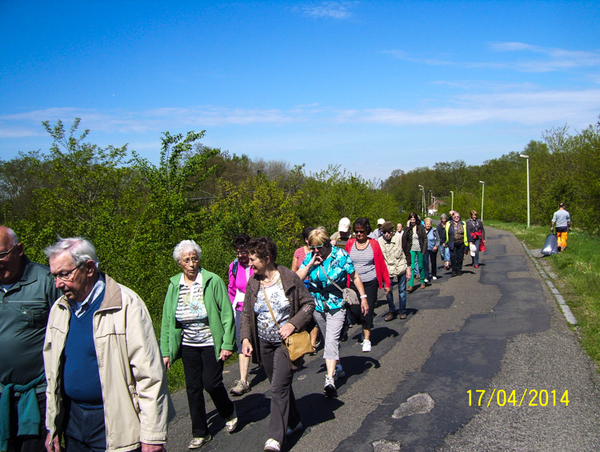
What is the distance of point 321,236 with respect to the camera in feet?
18.4

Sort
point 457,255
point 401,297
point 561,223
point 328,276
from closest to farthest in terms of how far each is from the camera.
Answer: point 328,276, point 401,297, point 457,255, point 561,223

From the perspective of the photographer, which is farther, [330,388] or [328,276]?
[328,276]

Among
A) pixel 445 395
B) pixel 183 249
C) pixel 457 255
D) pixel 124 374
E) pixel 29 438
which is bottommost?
pixel 445 395

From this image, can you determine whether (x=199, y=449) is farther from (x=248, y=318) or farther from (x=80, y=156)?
(x=80, y=156)

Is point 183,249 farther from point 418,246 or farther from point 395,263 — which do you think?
point 418,246

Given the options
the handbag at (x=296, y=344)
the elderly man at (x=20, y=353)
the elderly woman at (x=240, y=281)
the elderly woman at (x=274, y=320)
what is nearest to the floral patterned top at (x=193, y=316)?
the elderly woman at (x=274, y=320)

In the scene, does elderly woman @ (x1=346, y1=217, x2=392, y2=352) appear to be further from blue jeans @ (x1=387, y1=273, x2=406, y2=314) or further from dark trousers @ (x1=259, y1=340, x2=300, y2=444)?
dark trousers @ (x1=259, y1=340, x2=300, y2=444)

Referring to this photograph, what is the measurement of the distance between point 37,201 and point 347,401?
22595mm

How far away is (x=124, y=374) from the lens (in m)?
2.71

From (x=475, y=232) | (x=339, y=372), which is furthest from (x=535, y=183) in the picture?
(x=339, y=372)

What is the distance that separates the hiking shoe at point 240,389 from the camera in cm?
570

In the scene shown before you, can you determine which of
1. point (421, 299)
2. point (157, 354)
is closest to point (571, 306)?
point (421, 299)

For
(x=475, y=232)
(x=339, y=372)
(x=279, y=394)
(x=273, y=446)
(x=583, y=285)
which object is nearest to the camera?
(x=273, y=446)

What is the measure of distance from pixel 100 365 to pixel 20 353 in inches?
36.7
